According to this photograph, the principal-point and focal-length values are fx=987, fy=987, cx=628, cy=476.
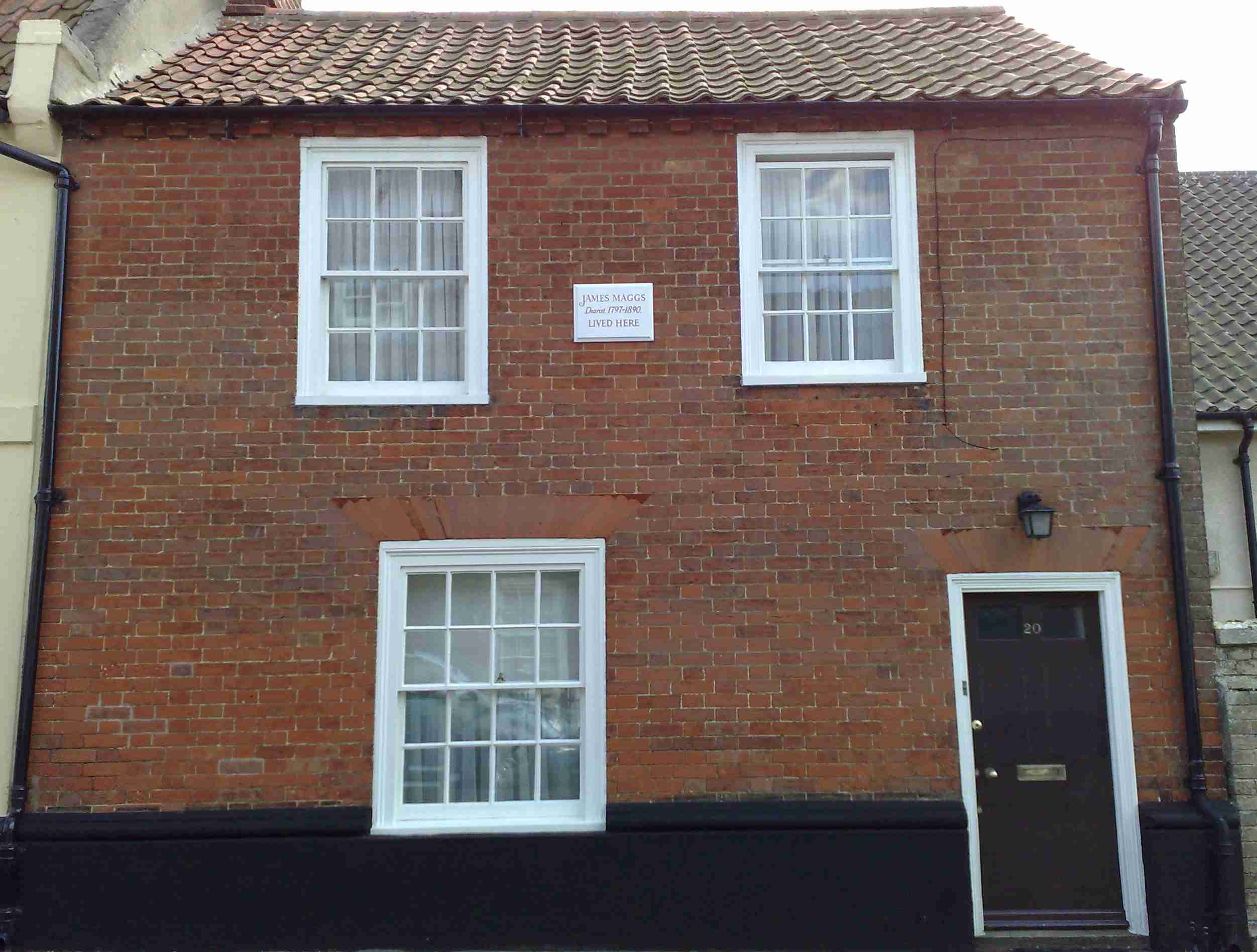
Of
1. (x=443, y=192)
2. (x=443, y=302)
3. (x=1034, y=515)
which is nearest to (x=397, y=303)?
(x=443, y=302)

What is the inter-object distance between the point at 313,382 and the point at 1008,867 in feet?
19.3

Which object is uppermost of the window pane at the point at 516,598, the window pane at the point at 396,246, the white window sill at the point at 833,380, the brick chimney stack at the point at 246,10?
the brick chimney stack at the point at 246,10

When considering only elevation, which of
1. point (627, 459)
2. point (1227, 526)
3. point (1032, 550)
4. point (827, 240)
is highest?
point (827, 240)

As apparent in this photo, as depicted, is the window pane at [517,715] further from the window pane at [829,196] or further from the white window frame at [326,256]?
the window pane at [829,196]

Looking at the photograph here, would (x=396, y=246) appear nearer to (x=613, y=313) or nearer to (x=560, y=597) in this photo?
(x=613, y=313)

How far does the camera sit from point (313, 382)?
23.2 ft

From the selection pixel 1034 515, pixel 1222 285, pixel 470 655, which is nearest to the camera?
pixel 1034 515

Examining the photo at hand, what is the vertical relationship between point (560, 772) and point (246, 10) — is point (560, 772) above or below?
below

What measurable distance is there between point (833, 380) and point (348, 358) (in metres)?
3.50

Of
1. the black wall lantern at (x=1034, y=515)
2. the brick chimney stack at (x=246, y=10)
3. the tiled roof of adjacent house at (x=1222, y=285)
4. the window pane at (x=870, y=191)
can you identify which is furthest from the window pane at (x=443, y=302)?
the tiled roof of adjacent house at (x=1222, y=285)

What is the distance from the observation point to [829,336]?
7234 mm

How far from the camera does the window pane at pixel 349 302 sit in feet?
23.7

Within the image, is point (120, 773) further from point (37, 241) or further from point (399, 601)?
point (37, 241)

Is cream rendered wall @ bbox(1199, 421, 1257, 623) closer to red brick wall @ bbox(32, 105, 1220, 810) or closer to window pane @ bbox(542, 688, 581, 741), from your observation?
red brick wall @ bbox(32, 105, 1220, 810)
